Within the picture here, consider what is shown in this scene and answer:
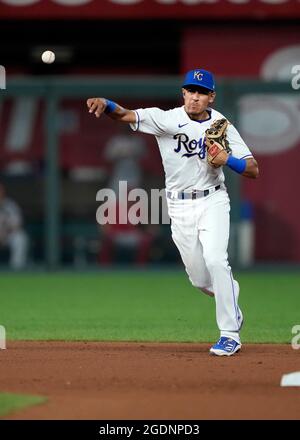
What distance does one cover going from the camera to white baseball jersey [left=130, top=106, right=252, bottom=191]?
7.54 m

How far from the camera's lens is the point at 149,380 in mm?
6434

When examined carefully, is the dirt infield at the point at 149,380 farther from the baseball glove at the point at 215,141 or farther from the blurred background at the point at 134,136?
the blurred background at the point at 134,136

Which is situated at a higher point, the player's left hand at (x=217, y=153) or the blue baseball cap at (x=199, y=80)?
the blue baseball cap at (x=199, y=80)

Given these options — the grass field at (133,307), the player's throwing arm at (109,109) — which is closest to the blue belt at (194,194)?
the player's throwing arm at (109,109)

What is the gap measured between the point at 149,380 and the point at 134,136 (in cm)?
934

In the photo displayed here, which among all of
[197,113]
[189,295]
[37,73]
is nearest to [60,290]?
[189,295]

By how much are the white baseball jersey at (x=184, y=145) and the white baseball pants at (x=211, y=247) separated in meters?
0.13

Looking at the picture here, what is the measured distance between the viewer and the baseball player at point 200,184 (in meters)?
7.41

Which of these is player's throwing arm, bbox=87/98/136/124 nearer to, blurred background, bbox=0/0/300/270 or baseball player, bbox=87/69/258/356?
baseball player, bbox=87/69/258/356

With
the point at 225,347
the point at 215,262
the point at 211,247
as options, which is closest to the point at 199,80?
the point at 211,247

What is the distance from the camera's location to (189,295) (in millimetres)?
12023

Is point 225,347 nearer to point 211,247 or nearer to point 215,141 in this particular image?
point 211,247

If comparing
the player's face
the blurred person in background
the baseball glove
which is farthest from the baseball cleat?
the blurred person in background
